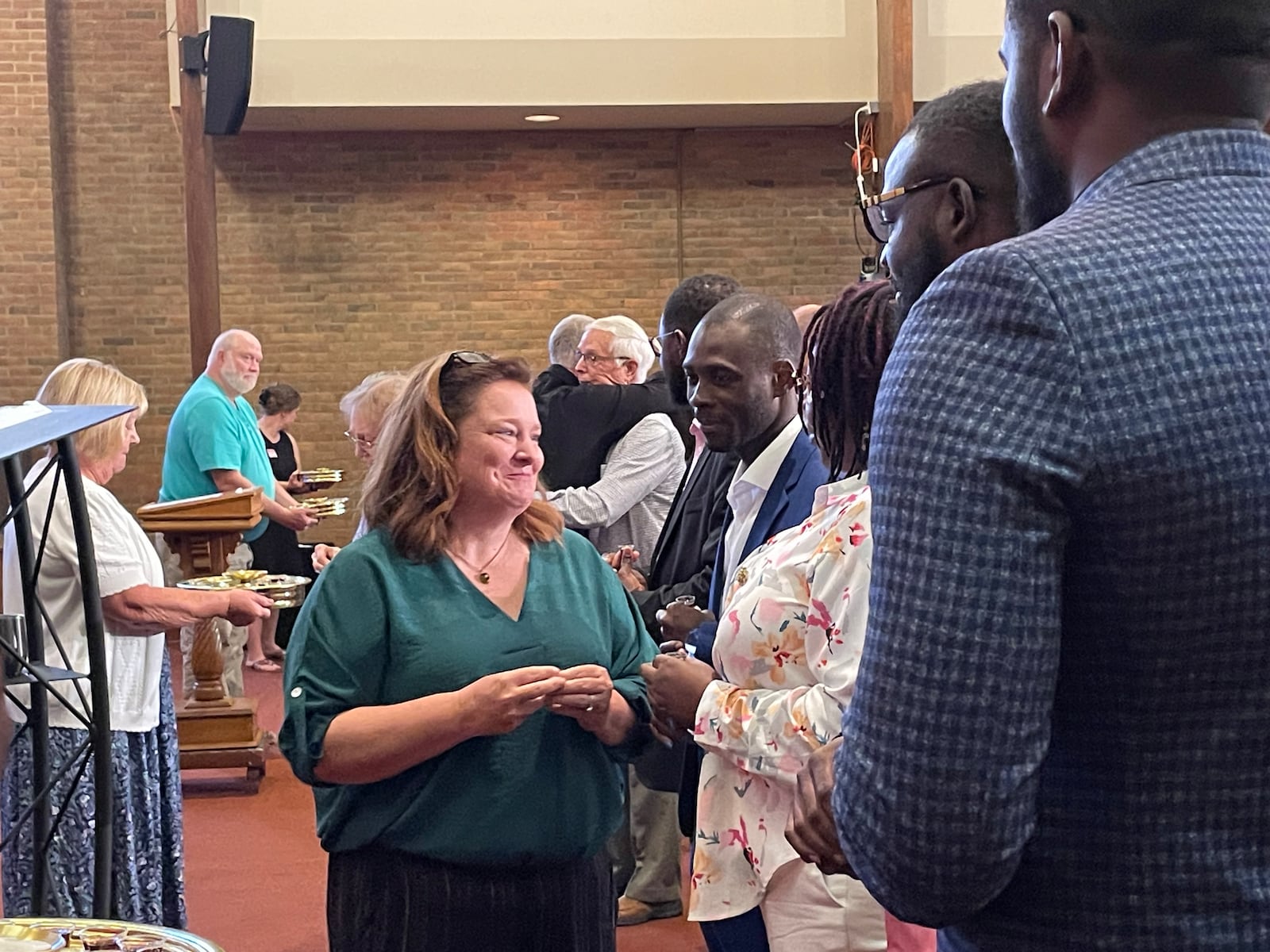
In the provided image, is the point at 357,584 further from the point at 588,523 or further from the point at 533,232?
the point at 533,232

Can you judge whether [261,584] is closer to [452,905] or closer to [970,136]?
[452,905]

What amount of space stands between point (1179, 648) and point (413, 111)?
9686mm

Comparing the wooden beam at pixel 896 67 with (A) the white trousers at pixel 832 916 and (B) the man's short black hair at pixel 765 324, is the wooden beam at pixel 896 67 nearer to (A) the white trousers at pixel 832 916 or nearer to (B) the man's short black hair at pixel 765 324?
(B) the man's short black hair at pixel 765 324

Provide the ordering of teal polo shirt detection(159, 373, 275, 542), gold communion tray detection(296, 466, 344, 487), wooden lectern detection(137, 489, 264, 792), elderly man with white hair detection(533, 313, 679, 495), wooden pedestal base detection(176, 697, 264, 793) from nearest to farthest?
elderly man with white hair detection(533, 313, 679, 495)
wooden lectern detection(137, 489, 264, 792)
wooden pedestal base detection(176, 697, 264, 793)
teal polo shirt detection(159, 373, 275, 542)
gold communion tray detection(296, 466, 344, 487)

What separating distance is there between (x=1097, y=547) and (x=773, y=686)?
1151 millimetres

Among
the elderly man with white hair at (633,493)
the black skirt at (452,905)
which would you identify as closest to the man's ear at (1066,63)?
the black skirt at (452,905)

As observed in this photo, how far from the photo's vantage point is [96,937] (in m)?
1.68

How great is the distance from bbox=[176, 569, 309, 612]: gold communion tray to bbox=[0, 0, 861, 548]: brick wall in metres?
5.57

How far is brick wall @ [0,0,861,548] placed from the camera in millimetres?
10789

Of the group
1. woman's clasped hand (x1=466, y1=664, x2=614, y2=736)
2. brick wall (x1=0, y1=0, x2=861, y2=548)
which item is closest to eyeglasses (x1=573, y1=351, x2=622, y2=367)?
woman's clasped hand (x1=466, y1=664, x2=614, y2=736)

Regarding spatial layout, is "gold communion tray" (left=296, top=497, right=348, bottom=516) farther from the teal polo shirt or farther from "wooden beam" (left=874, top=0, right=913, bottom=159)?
"wooden beam" (left=874, top=0, right=913, bottom=159)

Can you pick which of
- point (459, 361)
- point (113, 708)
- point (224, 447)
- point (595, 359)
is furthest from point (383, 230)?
point (459, 361)

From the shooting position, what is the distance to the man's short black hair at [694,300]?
13.5ft

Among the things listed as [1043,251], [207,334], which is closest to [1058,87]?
[1043,251]
